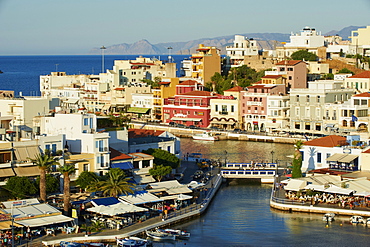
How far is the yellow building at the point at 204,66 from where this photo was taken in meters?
66.2

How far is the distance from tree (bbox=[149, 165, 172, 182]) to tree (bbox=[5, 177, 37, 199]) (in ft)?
17.3

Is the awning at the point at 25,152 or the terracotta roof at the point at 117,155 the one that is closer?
the awning at the point at 25,152

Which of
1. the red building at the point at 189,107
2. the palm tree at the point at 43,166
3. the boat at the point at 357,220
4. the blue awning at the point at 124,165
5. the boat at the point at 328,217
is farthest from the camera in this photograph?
the red building at the point at 189,107

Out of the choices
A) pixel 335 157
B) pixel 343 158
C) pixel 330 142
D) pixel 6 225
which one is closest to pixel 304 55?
pixel 330 142

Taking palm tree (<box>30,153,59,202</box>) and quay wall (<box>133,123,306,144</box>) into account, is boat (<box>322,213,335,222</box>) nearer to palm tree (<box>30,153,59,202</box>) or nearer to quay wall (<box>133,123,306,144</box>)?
palm tree (<box>30,153,59,202</box>)

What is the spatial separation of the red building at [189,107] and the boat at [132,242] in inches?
1341

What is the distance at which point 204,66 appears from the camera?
6619 centimetres

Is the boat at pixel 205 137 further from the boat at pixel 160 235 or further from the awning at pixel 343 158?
the boat at pixel 160 235

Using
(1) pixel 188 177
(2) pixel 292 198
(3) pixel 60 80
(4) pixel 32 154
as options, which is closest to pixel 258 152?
(1) pixel 188 177

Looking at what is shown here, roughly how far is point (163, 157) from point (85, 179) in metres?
5.44

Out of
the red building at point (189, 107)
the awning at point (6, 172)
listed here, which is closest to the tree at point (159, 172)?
the awning at point (6, 172)

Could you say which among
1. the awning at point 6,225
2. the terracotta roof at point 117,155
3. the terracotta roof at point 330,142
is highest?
the terracotta roof at point 330,142

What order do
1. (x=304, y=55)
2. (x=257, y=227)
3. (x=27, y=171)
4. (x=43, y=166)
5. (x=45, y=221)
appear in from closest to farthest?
(x=45, y=221) < (x=43, y=166) < (x=257, y=227) < (x=27, y=171) < (x=304, y=55)

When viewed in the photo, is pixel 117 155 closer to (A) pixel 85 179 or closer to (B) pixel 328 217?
(A) pixel 85 179
